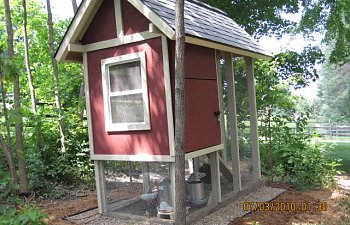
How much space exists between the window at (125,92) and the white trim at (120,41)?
23cm

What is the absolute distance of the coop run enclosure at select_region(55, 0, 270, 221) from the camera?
4992 mm

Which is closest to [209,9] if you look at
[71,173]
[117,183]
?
[117,183]

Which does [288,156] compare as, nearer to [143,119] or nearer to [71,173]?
[143,119]

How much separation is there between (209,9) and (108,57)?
3226 millimetres

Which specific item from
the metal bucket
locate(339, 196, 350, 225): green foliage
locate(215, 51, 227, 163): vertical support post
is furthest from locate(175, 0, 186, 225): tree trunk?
locate(339, 196, 350, 225): green foliage

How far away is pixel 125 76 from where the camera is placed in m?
5.40

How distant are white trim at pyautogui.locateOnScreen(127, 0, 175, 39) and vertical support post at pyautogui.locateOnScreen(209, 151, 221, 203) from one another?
236 centimetres

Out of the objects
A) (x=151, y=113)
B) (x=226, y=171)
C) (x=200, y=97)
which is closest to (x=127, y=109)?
(x=151, y=113)

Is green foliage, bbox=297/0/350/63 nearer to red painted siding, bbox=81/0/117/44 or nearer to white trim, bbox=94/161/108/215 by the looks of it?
red painted siding, bbox=81/0/117/44

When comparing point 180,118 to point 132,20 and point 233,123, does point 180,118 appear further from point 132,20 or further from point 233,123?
point 233,123

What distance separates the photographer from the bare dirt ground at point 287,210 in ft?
17.5

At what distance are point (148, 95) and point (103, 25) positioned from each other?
1544 mm

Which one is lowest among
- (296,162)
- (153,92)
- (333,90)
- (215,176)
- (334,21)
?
(296,162)

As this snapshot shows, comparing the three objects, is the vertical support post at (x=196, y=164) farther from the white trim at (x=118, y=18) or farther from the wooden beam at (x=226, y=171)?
the white trim at (x=118, y=18)
